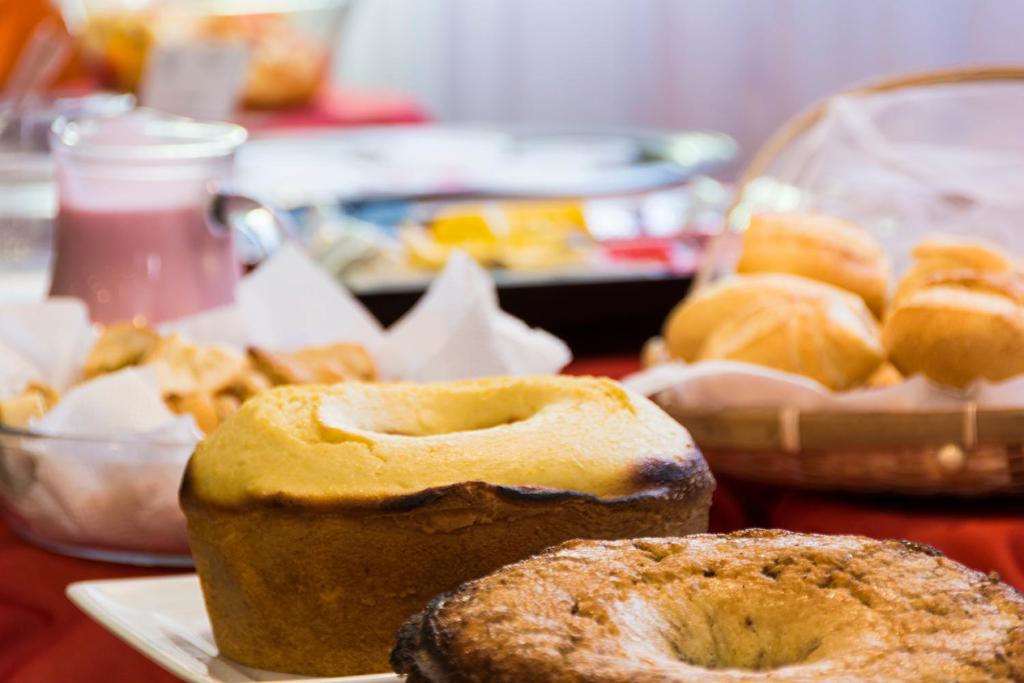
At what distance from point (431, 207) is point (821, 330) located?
2.27 feet

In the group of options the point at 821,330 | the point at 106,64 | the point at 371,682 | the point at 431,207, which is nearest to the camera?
the point at 371,682

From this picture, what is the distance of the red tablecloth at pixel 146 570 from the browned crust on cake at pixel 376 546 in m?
0.12

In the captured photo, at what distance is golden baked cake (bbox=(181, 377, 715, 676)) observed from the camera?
519 mm

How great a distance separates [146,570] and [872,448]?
402 millimetres

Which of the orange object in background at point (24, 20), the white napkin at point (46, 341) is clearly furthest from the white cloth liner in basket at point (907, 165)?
the orange object in background at point (24, 20)

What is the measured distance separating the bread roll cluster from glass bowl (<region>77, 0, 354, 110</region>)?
4.85 ft

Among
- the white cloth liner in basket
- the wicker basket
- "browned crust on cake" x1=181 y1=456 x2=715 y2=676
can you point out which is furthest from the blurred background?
"browned crust on cake" x1=181 y1=456 x2=715 y2=676

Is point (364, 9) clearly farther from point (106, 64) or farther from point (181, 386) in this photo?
point (181, 386)

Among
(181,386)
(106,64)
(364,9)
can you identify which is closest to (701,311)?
(181,386)

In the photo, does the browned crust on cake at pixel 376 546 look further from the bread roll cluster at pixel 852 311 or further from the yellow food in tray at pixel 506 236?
the yellow food in tray at pixel 506 236

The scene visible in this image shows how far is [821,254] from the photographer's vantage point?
1.02 meters

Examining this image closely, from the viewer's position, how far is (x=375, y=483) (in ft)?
1.72

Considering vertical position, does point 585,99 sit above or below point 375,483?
below

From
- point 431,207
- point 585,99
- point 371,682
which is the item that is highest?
point 371,682
